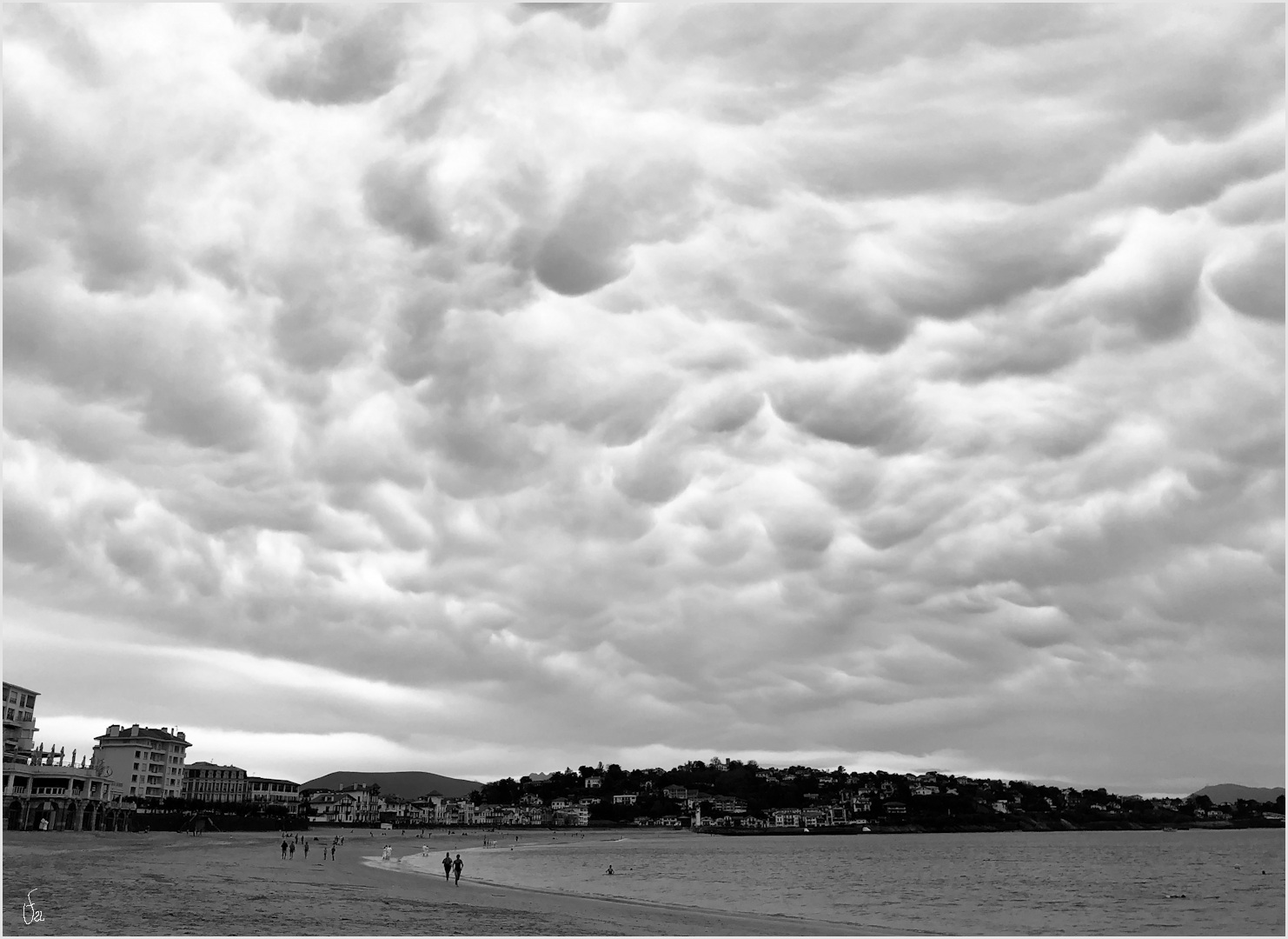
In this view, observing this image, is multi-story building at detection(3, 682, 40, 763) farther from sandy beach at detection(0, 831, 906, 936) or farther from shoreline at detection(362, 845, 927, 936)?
shoreline at detection(362, 845, 927, 936)

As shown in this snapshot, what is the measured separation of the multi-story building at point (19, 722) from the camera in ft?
459

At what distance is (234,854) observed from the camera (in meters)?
89.8

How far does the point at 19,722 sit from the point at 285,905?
127245mm

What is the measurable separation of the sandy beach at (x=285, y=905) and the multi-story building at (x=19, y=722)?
69923mm

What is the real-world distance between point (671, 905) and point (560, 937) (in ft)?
89.8

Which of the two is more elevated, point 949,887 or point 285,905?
point 285,905

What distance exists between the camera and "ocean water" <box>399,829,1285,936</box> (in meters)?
62.8

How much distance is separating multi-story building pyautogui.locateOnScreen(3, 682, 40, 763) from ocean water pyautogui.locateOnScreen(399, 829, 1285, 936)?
6406cm

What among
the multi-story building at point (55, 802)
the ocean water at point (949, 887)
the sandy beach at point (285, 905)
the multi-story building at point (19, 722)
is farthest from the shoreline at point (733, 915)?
the multi-story building at point (19, 722)

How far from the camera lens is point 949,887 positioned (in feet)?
306
